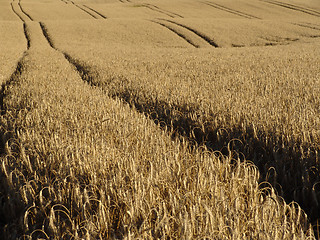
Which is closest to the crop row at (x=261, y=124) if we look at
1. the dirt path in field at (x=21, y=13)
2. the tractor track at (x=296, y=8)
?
the dirt path in field at (x=21, y=13)

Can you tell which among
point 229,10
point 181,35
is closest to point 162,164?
point 181,35

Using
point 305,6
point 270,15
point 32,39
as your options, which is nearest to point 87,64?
point 32,39

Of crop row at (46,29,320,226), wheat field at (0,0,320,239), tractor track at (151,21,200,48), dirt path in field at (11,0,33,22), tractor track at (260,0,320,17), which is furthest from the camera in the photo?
tractor track at (260,0,320,17)

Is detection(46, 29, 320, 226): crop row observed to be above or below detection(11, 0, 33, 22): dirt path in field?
above

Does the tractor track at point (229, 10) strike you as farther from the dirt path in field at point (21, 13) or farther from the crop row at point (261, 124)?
the crop row at point (261, 124)

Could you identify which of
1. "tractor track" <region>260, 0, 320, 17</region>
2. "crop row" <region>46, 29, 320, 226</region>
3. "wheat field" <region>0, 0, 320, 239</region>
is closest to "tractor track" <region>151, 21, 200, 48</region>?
"wheat field" <region>0, 0, 320, 239</region>

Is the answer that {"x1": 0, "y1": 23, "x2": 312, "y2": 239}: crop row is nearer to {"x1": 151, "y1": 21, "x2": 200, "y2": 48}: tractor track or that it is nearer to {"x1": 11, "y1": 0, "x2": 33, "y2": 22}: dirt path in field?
{"x1": 151, "y1": 21, "x2": 200, "y2": 48}: tractor track

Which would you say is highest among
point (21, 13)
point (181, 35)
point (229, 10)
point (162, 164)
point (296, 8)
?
point (296, 8)

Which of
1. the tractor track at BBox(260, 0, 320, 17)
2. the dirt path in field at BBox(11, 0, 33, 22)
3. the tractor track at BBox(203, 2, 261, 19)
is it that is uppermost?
the tractor track at BBox(260, 0, 320, 17)

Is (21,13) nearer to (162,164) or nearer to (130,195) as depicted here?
(162,164)

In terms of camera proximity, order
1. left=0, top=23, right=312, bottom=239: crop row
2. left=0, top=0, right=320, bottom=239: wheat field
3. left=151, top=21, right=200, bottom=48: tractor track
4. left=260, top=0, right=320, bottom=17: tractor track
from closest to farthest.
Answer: left=0, top=23, right=312, bottom=239: crop row
left=0, top=0, right=320, bottom=239: wheat field
left=151, top=21, right=200, bottom=48: tractor track
left=260, top=0, right=320, bottom=17: tractor track

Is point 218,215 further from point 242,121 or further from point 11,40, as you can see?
point 11,40

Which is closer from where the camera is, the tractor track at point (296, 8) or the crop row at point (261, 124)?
the crop row at point (261, 124)

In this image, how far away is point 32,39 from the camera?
29.4m
